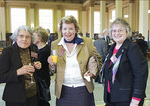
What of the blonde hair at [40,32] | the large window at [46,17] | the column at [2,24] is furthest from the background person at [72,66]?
the large window at [46,17]

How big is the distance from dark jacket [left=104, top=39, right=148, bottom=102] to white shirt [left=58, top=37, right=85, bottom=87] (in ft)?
1.26

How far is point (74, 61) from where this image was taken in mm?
1873

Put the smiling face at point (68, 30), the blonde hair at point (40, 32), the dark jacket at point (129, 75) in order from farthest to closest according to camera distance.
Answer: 1. the blonde hair at point (40, 32)
2. the smiling face at point (68, 30)
3. the dark jacket at point (129, 75)

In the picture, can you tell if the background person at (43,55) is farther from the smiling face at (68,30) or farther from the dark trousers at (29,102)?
the smiling face at (68,30)

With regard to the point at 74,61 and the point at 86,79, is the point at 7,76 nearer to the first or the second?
the point at 74,61

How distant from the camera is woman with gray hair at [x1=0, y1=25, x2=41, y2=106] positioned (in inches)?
64.5

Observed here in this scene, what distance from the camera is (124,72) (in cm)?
163

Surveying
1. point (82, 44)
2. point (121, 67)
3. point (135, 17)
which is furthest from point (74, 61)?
point (135, 17)

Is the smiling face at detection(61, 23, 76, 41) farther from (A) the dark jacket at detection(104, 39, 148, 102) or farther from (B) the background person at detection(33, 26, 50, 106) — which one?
(B) the background person at detection(33, 26, 50, 106)

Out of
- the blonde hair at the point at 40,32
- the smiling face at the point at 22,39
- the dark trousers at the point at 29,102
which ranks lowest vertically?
the dark trousers at the point at 29,102

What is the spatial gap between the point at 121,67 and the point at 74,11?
2030 centimetres

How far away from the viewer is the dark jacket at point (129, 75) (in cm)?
156

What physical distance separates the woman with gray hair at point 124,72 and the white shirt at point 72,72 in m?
0.33

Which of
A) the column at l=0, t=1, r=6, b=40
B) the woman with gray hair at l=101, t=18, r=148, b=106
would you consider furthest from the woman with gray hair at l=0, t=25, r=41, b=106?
the column at l=0, t=1, r=6, b=40
